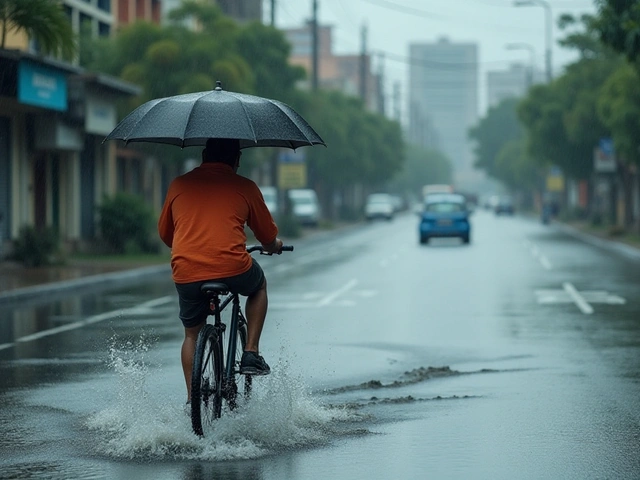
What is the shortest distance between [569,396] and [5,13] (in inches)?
568

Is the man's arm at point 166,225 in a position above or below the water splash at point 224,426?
above

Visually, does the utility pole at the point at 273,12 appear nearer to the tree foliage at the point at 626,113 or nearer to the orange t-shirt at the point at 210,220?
the tree foliage at the point at 626,113

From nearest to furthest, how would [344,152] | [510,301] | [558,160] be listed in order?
[510,301] < [558,160] < [344,152]

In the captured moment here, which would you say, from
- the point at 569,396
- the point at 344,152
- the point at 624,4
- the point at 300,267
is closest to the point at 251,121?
the point at 569,396

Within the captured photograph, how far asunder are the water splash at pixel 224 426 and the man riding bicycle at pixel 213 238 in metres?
0.24

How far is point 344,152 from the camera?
79688mm

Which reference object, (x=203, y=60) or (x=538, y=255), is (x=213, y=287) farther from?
(x=203, y=60)

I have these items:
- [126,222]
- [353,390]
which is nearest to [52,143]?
[126,222]

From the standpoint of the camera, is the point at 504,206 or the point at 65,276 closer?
the point at 65,276

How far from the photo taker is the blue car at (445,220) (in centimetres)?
4503

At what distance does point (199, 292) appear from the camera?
26.1 feet

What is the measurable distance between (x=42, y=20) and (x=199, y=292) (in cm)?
1493

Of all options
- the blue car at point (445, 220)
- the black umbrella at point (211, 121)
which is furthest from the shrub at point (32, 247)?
the black umbrella at point (211, 121)

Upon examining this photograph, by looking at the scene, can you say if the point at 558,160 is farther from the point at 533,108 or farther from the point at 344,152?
the point at 344,152
